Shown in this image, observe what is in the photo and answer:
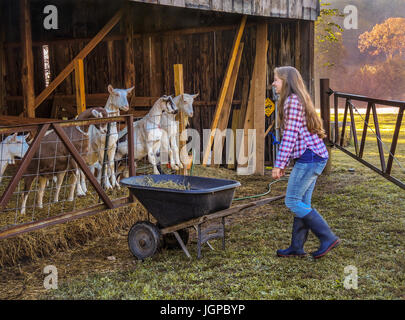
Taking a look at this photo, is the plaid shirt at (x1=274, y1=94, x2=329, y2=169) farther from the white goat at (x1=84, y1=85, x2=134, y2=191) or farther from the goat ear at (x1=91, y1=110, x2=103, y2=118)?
the white goat at (x1=84, y1=85, x2=134, y2=191)

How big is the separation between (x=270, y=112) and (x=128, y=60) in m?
3.53

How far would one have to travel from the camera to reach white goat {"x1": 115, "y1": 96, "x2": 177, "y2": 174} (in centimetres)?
798

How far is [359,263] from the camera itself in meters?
5.20

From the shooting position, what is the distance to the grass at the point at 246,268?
4.50 m

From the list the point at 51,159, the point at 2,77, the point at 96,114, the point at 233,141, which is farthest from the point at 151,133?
the point at 2,77

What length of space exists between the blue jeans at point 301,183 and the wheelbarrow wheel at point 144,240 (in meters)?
1.47

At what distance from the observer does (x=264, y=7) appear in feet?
32.5

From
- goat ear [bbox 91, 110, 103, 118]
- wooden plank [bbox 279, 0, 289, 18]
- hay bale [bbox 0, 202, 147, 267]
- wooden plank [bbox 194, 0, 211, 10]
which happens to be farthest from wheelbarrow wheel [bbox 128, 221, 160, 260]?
A: wooden plank [bbox 279, 0, 289, 18]

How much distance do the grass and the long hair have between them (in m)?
1.41

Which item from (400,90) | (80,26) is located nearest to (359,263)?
(80,26)

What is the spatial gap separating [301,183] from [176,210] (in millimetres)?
1329

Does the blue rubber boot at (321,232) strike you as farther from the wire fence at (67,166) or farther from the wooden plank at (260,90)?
the wooden plank at (260,90)

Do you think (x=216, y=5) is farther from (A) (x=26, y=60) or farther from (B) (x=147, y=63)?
(B) (x=147, y=63)
